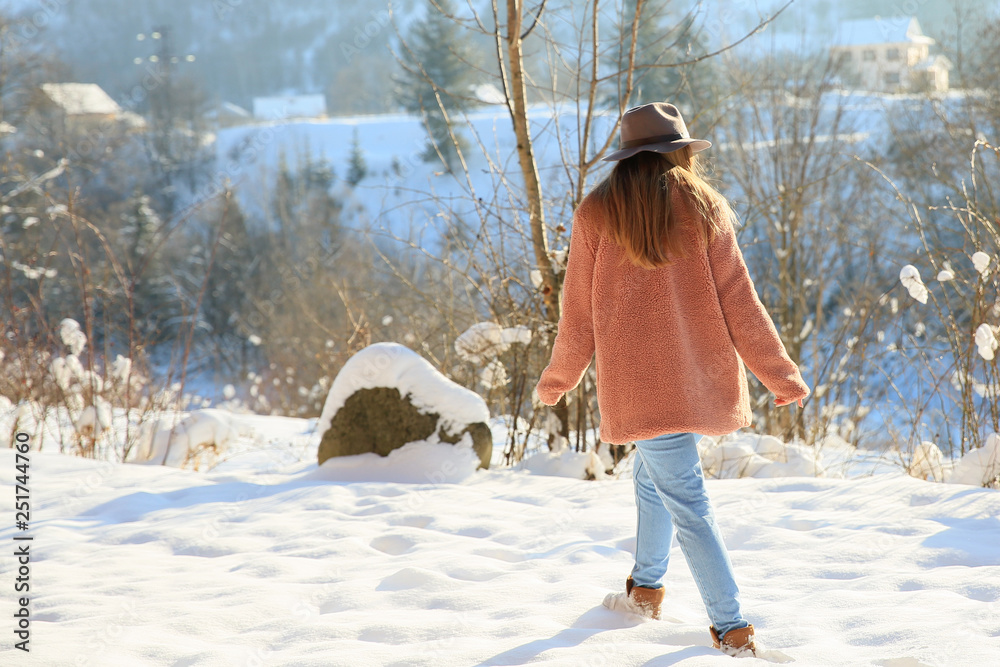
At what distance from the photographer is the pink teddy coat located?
173 cm

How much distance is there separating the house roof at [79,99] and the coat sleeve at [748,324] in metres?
22.3

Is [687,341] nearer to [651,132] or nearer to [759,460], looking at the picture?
[651,132]

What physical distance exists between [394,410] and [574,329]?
2.16 m

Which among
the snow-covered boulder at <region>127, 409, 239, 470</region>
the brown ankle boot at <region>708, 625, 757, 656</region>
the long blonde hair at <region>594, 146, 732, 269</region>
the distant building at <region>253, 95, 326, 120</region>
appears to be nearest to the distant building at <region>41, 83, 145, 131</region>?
the distant building at <region>253, 95, 326, 120</region>

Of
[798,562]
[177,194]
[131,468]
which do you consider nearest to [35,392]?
[131,468]

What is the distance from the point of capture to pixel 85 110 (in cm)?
2909

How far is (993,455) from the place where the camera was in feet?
9.97

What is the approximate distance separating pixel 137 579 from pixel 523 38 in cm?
287

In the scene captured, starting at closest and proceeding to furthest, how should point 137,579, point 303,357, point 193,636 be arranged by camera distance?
point 193,636, point 137,579, point 303,357

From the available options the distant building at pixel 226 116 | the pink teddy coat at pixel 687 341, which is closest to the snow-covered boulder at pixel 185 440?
the pink teddy coat at pixel 687 341

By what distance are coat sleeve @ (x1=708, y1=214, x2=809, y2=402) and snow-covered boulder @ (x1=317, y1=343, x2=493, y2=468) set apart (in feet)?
7.42

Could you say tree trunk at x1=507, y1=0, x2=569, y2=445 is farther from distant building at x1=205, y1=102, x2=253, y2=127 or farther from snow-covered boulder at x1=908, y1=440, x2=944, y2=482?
distant building at x1=205, y1=102, x2=253, y2=127

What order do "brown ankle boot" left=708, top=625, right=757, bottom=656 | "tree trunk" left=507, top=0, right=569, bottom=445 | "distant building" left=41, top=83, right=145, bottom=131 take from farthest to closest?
"distant building" left=41, top=83, right=145, bottom=131 < "tree trunk" left=507, top=0, right=569, bottom=445 < "brown ankle boot" left=708, top=625, right=757, bottom=656

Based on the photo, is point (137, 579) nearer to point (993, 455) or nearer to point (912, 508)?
point (912, 508)
